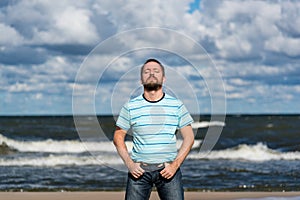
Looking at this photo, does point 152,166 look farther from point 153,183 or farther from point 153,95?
point 153,95

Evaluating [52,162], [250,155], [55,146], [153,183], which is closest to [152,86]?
[153,183]

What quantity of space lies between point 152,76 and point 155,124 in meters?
0.38

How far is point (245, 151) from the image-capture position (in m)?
24.7

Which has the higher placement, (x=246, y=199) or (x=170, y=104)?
(x=170, y=104)

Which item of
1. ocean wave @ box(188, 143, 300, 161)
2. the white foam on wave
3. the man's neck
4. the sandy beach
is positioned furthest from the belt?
ocean wave @ box(188, 143, 300, 161)

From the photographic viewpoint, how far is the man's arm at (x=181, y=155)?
449 centimetres

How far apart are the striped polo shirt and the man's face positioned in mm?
116

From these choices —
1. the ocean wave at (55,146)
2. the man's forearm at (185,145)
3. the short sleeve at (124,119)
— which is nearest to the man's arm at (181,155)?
the man's forearm at (185,145)

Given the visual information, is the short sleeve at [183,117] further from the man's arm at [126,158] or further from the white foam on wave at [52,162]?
the white foam on wave at [52,162]

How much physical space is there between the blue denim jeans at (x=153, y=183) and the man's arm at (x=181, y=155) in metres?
0.08

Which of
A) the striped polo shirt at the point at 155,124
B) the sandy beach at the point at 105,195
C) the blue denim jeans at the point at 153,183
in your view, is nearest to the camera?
the striped polo shirt at the point at 155,124

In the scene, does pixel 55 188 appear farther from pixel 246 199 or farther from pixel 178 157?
pixel 178 157

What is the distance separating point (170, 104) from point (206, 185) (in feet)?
32.3

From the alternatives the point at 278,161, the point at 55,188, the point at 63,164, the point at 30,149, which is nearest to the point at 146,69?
the point at 55,188
